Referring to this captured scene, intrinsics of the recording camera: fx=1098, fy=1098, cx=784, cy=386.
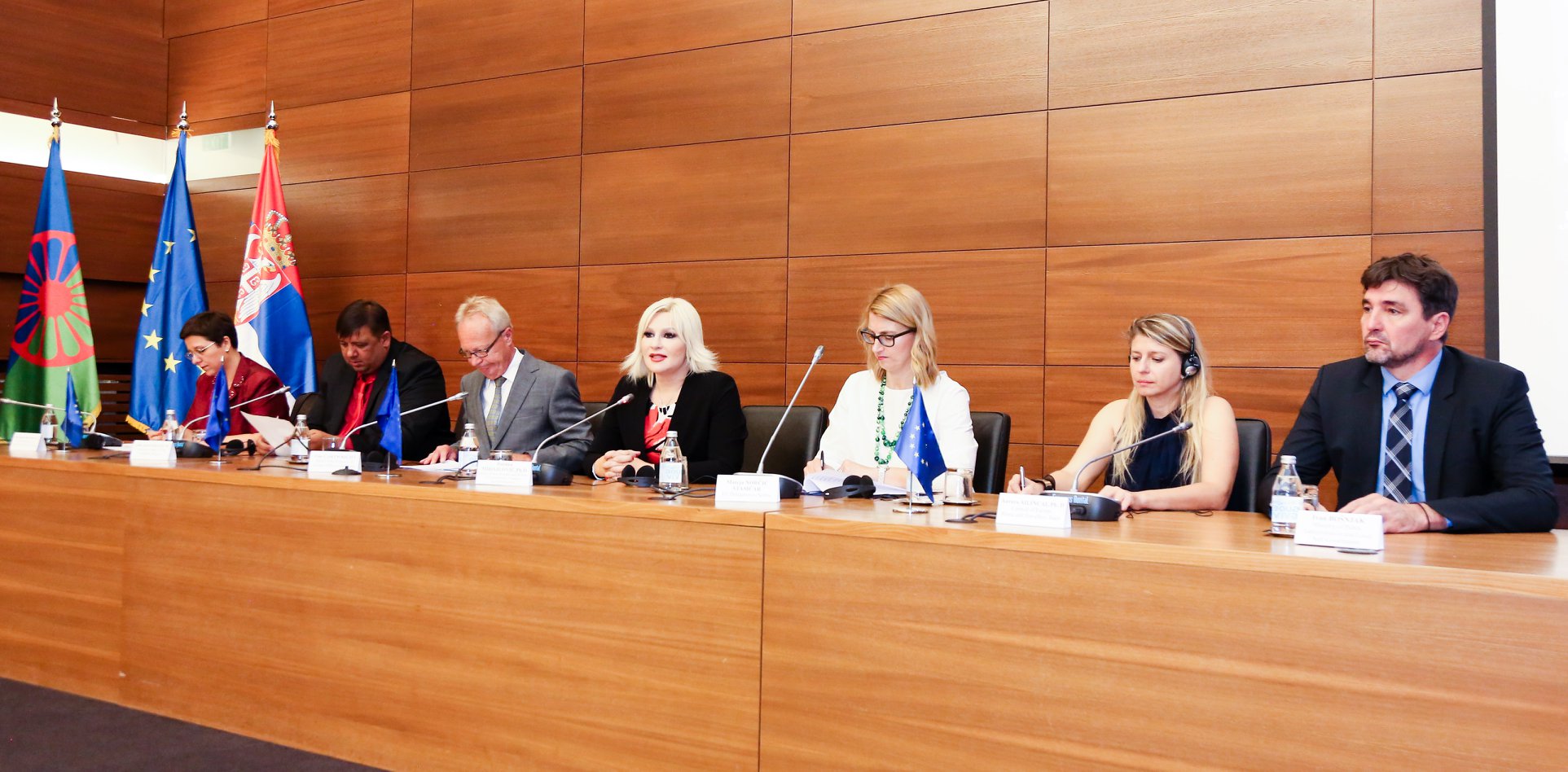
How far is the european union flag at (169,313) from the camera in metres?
4.93

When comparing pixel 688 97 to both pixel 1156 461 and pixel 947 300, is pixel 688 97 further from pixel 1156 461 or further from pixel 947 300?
pixel 1156 461

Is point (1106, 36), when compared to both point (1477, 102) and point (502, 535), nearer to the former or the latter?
point (1477, 102)

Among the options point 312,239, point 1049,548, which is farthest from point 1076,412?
point 312,239

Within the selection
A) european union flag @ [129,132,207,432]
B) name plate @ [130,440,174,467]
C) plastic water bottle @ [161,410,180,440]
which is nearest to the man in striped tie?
name plate @ [130,440,174,467]

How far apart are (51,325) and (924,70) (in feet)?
12.8

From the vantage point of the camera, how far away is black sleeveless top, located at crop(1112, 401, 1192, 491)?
268 centimetres

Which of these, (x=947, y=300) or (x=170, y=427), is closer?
(x=170, y=427)

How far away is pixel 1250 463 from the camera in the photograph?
8.99 feet

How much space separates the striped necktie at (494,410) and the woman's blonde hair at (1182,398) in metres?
1.92

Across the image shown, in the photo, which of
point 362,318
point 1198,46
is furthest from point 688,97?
point 1198,46

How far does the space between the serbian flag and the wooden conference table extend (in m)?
1.99

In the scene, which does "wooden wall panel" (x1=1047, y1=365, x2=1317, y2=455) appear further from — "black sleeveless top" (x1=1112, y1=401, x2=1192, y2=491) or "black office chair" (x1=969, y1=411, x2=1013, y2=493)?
"black sleeveless top" (x1=1112, y1=401, x2=1192, y2=491)

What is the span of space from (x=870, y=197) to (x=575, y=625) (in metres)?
2.40

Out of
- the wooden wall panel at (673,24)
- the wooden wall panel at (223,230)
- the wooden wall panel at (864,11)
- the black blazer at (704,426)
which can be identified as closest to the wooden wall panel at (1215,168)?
the wooden wall panel at (864,11)
